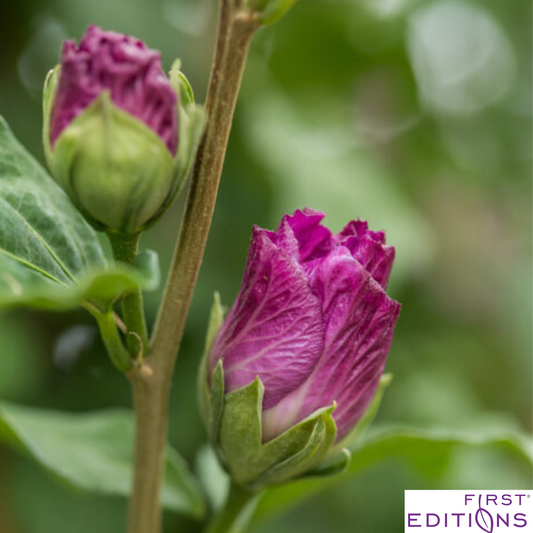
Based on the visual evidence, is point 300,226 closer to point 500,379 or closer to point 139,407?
point 139,407

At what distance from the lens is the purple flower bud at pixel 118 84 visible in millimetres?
589

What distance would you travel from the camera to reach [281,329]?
0.72 m

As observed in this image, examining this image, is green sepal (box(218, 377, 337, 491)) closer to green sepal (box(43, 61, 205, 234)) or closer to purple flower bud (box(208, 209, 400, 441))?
purple flower bud (box(208, 209, 400, 441))

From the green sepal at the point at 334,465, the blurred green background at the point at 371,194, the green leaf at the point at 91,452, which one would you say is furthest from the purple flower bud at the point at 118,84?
the blurred green background at the point at 371,194

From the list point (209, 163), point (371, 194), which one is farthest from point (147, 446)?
point (371, 194)

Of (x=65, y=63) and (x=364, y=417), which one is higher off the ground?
(x=65, y=63)

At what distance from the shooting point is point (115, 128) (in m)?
0.57

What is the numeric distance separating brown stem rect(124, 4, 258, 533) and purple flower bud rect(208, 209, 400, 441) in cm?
6

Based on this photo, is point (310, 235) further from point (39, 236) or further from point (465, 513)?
point (465, 513)

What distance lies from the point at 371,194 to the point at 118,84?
44.2 inches

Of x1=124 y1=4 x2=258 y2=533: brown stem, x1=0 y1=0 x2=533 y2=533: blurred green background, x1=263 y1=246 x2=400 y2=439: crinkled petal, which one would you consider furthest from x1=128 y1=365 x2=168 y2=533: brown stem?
x1=0 y1=0 x2=533 y2=533: blurred green background

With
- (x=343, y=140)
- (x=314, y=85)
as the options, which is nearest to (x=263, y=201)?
(x=343, y=140)

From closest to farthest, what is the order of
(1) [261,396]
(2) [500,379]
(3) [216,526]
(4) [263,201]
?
(1) [261,396], (3) [216,526], (4) [263,201], (2) [500,379]

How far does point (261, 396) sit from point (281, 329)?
64 mm
